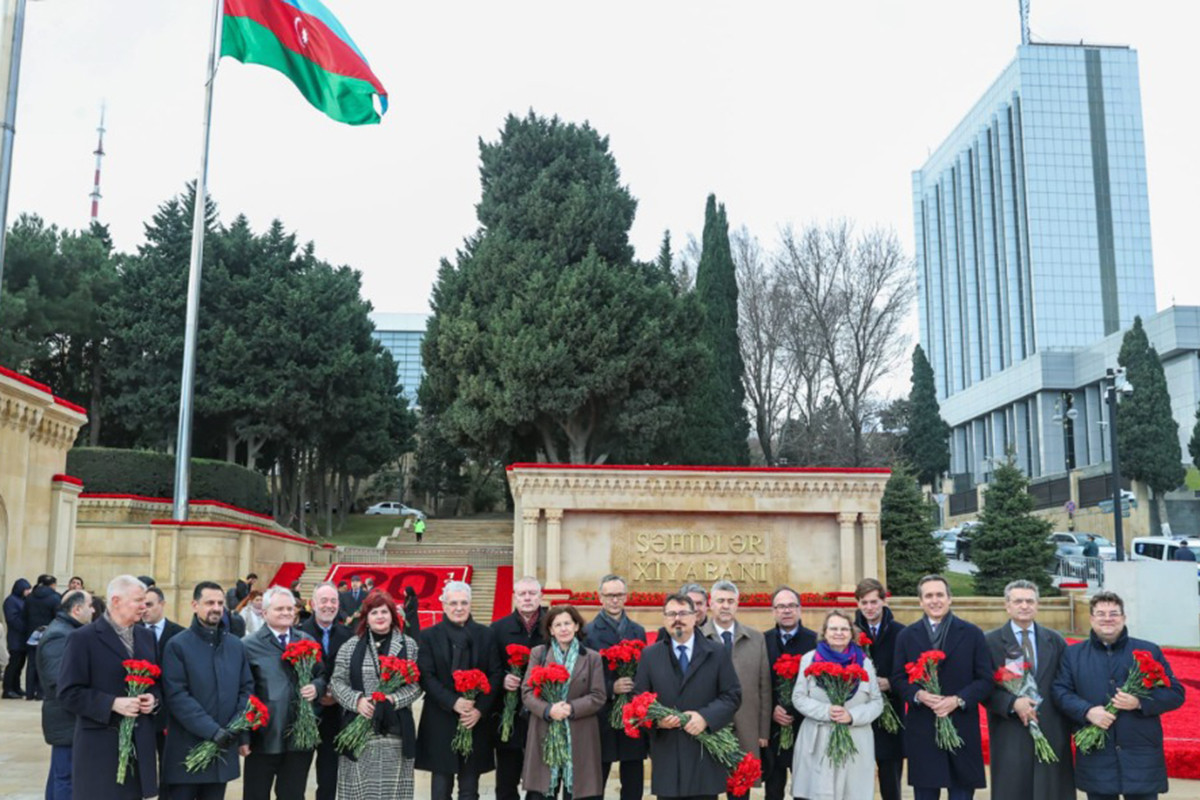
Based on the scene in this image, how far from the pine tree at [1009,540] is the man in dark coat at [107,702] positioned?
24.3 m

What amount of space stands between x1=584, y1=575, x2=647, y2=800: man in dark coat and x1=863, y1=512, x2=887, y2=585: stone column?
16155mm

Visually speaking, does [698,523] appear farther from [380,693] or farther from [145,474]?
[145,474]

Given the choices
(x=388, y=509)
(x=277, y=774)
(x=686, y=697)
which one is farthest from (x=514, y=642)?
(x=388, y=509)

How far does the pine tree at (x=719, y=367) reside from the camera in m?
36.8

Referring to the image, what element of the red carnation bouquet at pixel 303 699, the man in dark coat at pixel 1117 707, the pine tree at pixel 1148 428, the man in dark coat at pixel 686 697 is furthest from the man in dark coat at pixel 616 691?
the pine tree at pixel 1148 428

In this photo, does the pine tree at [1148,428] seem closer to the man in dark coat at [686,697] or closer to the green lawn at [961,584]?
the green lawn at [961,584]

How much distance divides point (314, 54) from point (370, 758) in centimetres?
1464

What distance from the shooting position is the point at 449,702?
280 inches

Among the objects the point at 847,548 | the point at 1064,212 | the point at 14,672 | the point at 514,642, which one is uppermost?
the point at 1064,212

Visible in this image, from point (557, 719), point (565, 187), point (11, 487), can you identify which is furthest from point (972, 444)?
point (557, 719)

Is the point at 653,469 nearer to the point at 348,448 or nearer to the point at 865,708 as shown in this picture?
the point at 865,708

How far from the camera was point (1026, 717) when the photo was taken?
669 cm

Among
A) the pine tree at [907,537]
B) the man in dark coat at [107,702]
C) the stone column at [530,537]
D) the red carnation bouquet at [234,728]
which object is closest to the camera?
the man in dark coat at [107,702]

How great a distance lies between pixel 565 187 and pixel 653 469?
55.4ft
